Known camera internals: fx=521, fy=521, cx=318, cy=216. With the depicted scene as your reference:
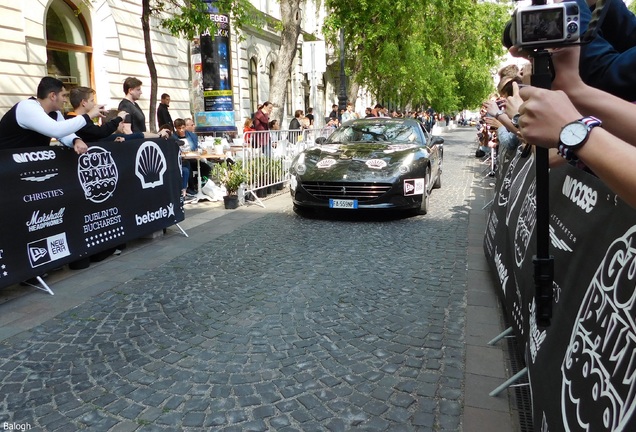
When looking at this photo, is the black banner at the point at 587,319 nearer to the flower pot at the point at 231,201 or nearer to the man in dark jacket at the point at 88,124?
the man in dark jacket at the point at 88,124

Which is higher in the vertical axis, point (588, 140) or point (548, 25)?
point (548, 25)

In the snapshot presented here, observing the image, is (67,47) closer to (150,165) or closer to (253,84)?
(150,165)

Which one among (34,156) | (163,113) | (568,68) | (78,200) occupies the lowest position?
(78,200)

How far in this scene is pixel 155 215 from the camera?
686cm

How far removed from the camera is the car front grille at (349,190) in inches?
297

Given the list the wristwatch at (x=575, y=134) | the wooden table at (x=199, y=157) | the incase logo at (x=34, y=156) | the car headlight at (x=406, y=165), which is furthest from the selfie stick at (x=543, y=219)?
the wooden table at (x=199, y=157)

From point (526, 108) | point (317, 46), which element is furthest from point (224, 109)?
point (526, 108)

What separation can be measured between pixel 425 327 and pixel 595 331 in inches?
95.4

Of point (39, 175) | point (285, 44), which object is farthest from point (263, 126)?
point (39, 175)

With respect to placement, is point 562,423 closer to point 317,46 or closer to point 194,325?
point 194,325

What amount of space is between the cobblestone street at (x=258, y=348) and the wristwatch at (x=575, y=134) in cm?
186

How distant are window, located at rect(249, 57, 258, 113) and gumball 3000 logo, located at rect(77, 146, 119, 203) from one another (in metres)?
18.6

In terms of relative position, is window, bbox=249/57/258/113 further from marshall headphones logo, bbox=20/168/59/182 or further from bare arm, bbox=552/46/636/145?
bare arm, bbox=552/46/636/145

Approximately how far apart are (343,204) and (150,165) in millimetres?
2747
